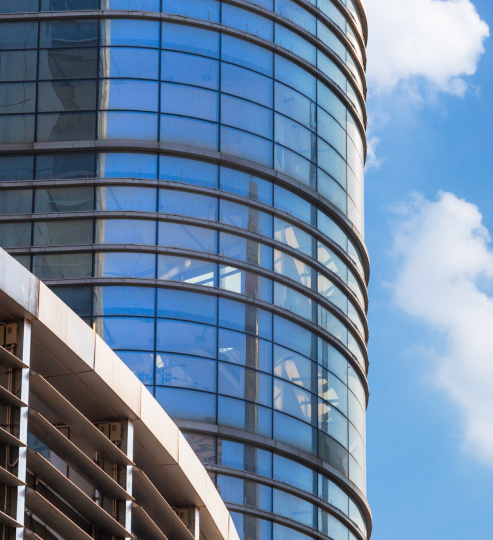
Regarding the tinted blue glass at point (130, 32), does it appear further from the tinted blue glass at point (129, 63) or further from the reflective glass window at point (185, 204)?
the reflective glass window at point (185, 204)

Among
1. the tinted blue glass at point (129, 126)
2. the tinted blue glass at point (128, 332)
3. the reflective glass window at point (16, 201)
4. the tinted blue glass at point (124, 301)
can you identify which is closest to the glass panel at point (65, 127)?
the tinted blue glass at point (129, 126)

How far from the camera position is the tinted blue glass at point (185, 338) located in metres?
49.1

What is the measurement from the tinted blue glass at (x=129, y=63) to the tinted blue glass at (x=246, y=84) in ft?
8.62

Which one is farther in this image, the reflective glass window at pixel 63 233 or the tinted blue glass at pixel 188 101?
the tinted blue glass at pixel 188 101

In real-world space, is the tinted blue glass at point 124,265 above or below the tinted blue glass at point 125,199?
below

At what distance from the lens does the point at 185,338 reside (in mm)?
49438

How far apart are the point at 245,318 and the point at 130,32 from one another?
11.4 m

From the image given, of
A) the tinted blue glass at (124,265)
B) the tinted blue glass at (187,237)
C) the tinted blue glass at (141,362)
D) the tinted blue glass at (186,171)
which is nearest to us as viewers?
the tinted blue glass at (141,362)

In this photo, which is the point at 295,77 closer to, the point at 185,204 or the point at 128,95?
the point at 128,95

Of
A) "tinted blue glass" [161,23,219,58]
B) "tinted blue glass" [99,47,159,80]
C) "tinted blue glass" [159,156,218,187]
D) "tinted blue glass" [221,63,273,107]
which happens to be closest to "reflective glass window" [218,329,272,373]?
"tinted blue glass" [159,156,218,187]

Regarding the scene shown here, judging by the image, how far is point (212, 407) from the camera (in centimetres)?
4884

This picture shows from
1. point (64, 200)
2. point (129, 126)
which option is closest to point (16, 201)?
point (64, 200)

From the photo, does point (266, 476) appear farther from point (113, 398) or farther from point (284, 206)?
point (113, 398)

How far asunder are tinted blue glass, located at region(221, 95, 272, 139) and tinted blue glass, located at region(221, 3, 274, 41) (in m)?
3.20
